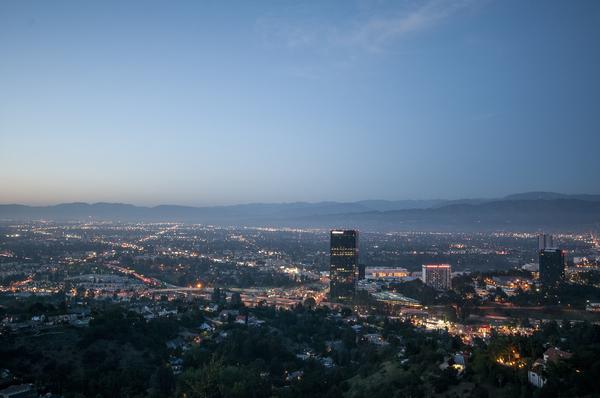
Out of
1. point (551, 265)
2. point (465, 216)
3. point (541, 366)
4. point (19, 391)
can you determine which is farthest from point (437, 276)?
point (465, 216)

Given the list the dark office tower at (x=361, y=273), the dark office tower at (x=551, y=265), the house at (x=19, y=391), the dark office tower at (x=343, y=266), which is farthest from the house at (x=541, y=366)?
the dark office tower at (x=361, y=273)

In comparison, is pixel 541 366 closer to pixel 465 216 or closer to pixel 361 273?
pixel 361 273

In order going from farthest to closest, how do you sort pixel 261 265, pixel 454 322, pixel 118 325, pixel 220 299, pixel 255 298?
pixel 261 265 → pixel 255 298 → pixel 220 299 → pixel 454 322 → pixel 118 325

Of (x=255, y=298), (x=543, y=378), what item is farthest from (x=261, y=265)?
(x=543, y=378)

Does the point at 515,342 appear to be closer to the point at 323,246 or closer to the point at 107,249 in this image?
the point at 107,249

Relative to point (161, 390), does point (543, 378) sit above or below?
above

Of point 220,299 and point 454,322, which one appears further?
point 220,299
